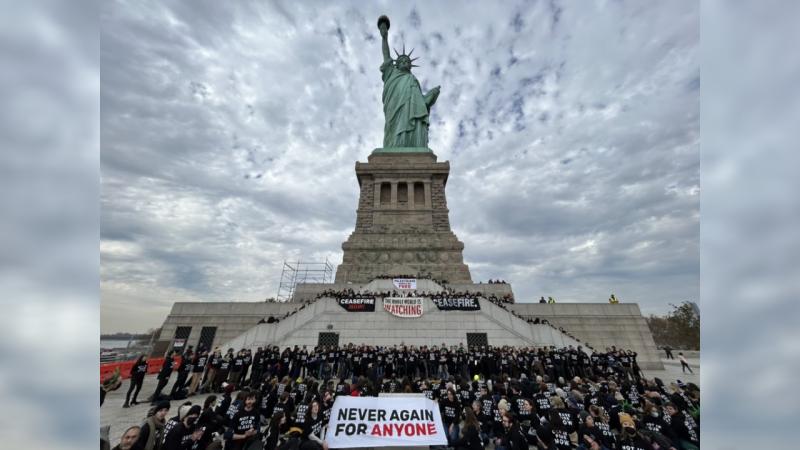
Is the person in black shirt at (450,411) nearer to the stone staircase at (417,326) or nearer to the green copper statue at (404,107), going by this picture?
the stone staircase at (417,326)

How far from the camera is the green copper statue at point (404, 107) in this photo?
48.0m

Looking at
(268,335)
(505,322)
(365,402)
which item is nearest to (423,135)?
(505,322)

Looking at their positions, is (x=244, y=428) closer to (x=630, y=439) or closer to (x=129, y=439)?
(x=129, y=439)

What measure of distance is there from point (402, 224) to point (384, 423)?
105 ft

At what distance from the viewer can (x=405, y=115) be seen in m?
48.4

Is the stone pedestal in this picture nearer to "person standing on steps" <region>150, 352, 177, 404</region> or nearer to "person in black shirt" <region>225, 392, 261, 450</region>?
"person standing on steps" <region>150, 352, 177, 404</region>

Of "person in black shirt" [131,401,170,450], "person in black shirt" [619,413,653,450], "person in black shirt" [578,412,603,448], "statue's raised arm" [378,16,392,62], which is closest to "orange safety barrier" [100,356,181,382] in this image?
"person in black shirt" [131,401,170,450]

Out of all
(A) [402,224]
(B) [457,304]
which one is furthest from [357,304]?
(A) [402,224]

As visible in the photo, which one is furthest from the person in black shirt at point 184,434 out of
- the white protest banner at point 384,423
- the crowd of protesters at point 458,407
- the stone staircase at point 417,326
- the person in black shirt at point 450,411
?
the stone staircase at point 417,326

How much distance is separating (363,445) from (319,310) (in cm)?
1658

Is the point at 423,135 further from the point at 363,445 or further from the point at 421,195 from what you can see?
the point at 363,445

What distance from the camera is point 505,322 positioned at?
23.1m

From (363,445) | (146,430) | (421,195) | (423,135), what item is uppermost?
(423,135)

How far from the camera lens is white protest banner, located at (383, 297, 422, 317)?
76.2 ft
